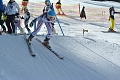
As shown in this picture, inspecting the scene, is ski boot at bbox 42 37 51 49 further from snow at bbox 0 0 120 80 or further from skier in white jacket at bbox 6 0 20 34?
skier in white jacket at bbox 6 0 20 34

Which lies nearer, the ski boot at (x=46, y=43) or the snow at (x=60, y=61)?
the snow at (x=60, y=61)

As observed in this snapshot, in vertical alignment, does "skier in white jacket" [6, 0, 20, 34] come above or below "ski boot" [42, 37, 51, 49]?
above

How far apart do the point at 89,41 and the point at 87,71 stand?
12.3ft

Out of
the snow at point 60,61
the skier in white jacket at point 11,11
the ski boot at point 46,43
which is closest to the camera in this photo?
the snow at point 60,61

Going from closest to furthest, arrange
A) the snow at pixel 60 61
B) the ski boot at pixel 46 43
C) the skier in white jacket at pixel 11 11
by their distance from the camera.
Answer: the snow at pixel 60 61 → the ski boot at pixel 46 43 → the skier in white jacket at pixel 11 11


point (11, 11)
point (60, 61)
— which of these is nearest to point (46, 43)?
point (60, 61)

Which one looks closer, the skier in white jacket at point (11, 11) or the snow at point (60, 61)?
the snow at point (60, 61)

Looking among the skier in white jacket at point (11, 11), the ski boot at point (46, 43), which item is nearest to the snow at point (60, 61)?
the ski boot at point (46, 43)

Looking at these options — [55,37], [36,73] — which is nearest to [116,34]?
[55,37]

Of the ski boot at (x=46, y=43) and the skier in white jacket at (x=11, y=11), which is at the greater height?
the skier in white jacket at (x=11, y=11)

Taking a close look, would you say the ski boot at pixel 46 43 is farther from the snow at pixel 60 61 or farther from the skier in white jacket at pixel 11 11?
the skier in white jacket at pixel 11 11

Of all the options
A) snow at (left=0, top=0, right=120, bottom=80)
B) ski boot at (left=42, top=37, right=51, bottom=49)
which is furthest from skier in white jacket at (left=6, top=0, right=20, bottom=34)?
ski boot at (left=42, top=37, right=51, bottom=49)

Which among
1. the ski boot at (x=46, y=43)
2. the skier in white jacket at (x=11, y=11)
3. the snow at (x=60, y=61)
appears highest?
the skier in white jacket at (x=11, y=11)

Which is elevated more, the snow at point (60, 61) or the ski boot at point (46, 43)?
the ski boot at point (46, 43)
